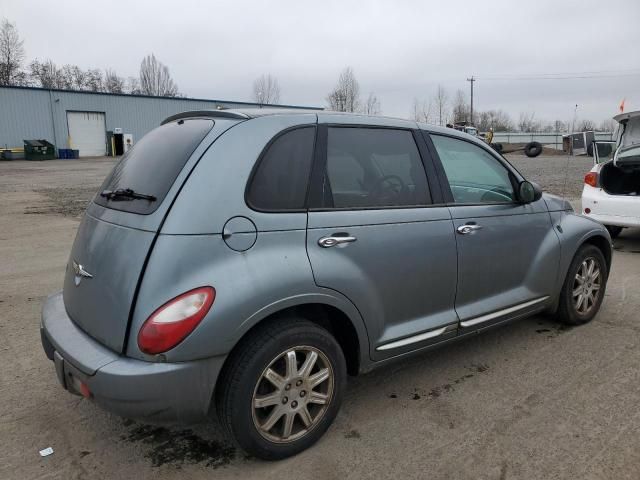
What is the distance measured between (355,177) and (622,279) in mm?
4498

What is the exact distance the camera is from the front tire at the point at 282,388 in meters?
2.41

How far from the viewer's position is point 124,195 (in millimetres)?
2717

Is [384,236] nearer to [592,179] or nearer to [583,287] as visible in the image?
[583,287]

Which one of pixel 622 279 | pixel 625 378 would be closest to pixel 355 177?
pixel 625 378

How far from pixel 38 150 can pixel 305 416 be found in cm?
3822

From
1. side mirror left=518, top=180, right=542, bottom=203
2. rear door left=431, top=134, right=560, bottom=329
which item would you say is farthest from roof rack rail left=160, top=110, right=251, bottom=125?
side mirror left=518, top=180, right=542, bottom=203

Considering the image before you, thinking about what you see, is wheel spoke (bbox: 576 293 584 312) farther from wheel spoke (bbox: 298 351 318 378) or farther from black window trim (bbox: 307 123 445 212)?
wheel spoke (bbox: 298 351 318 378)

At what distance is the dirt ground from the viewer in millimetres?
2582

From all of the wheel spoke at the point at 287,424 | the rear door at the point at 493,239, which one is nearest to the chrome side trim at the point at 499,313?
the rear door at the point at 493,239

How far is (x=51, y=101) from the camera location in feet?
125

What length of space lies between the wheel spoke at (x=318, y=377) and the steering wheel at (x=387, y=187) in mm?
1044

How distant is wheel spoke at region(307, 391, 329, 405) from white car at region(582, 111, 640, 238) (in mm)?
6210

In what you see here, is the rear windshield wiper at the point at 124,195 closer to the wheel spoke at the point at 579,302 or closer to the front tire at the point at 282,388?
the front tire at the point at 282,388

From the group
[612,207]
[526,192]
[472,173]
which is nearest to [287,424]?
[472,173]
